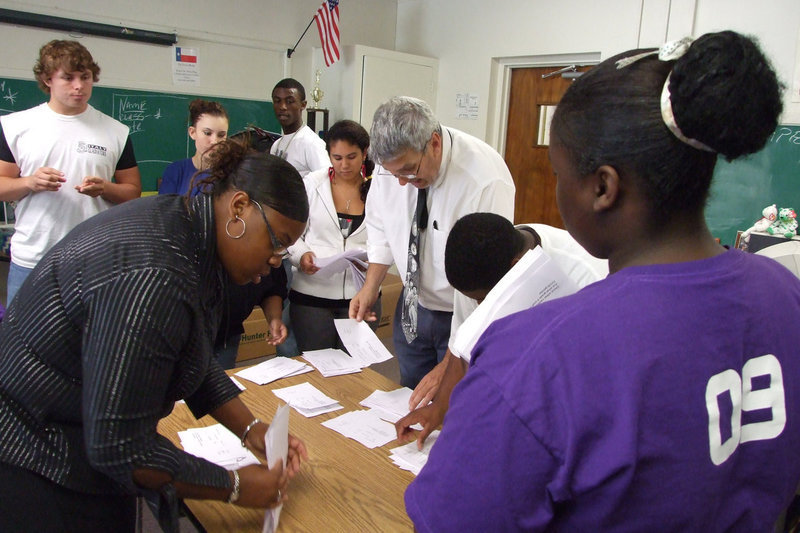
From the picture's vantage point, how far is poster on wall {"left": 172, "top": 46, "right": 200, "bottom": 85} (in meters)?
4.40

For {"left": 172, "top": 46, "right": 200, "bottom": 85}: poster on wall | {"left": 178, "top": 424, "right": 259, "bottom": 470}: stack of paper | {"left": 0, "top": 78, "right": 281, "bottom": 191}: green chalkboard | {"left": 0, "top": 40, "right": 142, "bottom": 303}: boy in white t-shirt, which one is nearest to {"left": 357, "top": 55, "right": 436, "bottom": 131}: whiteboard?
{"left": 0, "top": 78, "right": 281, "bottom": 191}: green chalkboard

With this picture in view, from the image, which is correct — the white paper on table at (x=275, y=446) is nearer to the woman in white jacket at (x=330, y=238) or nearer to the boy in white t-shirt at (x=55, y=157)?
the woman in white jacket at (x=330, y=238)

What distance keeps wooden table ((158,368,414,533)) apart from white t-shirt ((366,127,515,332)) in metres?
0.55

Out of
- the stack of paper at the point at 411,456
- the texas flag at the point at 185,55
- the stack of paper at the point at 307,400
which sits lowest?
the stack of paper at the point at 411,456

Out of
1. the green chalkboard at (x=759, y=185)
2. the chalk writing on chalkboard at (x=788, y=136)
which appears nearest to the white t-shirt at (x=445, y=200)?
the green chalkboard at (x=759, y=185)

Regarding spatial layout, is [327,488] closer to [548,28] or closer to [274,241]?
[274,241]

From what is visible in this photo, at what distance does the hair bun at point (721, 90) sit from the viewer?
0.56 metres

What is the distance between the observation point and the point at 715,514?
60 centimetres

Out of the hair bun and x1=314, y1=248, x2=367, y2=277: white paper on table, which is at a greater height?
the hair bun

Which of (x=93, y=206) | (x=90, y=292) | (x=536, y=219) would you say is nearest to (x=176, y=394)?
(x=90, y=292)

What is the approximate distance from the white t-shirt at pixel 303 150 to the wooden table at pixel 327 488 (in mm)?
2022

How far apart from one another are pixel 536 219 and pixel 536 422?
4.41 m

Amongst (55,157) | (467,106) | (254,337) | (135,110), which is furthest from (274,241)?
(467,106)

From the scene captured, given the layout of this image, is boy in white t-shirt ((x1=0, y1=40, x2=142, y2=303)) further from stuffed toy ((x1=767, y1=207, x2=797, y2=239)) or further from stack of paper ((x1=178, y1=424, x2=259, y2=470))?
stuffed toy ((x1=767, y1=207, x2=797, y2=239))
